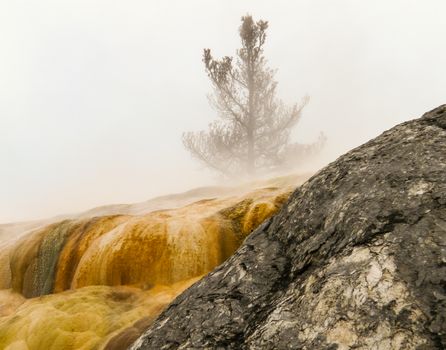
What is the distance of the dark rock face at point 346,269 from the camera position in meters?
2.46

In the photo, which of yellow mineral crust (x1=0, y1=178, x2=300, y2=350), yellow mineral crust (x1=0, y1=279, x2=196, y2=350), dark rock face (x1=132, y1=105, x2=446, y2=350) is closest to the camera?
dark rock face (x1=132, y1=105, x2=446, y2=350)

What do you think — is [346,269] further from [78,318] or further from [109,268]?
[109,268]

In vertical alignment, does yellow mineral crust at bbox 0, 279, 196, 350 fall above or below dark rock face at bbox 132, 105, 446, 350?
below

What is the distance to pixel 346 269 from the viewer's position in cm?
278

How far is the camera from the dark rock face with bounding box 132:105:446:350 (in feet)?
8.08

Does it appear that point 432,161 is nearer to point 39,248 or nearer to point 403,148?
point 403,148

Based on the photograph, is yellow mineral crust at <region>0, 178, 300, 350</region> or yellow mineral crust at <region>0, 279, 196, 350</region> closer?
yellow mineral crust at <region>0, 279, 196, 350</region>

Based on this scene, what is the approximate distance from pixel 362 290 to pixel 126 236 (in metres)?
7.40

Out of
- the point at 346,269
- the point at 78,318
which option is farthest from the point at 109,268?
the point at 346,269

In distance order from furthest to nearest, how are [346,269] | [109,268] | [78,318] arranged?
1. [109,268]
2. [78,318]
3. [346,269]

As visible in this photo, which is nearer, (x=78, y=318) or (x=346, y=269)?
(x=346, y=269)

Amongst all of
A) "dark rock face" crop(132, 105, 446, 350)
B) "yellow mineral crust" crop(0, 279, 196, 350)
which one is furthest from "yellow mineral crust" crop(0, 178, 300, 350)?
"dark rock face" crop(132, 105, 446, 350)

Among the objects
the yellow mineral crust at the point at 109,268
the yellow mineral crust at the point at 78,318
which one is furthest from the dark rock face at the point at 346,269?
the yellow mineral crust at the point at 78,318

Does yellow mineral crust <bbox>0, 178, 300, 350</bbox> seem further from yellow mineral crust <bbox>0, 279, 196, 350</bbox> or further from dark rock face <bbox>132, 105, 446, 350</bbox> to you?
dark rock face <bbox>132, 105, 446, 350</bbox>
